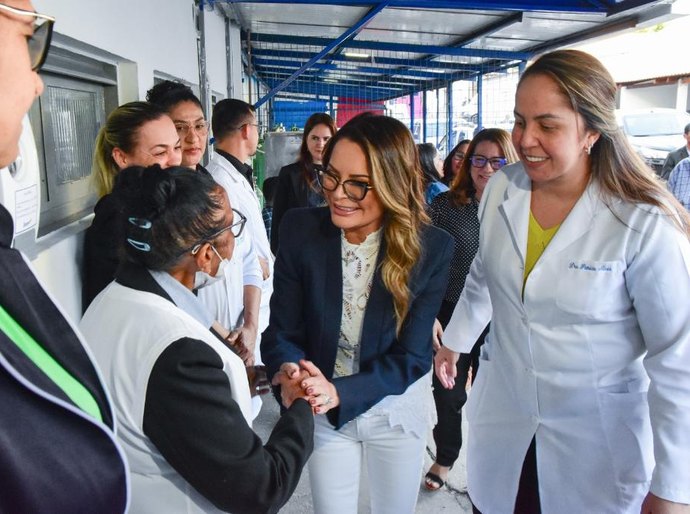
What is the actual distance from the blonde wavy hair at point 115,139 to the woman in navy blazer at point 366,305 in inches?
34.1

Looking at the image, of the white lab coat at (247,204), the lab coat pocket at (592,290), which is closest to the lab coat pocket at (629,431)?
the lab coat pocket at (592,290)

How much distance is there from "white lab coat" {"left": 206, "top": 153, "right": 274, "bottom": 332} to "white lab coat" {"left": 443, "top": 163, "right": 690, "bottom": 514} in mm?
1559

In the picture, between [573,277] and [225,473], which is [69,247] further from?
[573,277]

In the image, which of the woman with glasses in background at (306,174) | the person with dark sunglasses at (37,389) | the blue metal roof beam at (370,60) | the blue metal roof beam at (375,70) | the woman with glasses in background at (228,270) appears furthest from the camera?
the blue metal roof beam at (375,70)

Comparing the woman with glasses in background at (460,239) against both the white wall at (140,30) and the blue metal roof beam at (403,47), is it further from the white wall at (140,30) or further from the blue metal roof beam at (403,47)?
the blue metal roof beam at (403,47)

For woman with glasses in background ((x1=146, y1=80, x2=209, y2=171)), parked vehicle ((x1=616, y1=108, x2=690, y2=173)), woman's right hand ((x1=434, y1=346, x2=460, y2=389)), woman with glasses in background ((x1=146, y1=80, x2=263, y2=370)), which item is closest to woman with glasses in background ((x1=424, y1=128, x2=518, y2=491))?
woman's right hand ((x1=434, y1=346, x2=460, y2=389))

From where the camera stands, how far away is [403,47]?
7.36 m

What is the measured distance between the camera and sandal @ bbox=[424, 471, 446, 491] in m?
2.89

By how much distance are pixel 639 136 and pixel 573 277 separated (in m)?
13.4

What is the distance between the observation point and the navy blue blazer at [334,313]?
1662mm

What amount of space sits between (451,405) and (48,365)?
7.69ft

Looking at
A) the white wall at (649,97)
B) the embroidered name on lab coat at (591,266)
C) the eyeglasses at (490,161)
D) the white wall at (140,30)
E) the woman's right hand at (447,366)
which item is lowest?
the woman's right hand at (447,366)

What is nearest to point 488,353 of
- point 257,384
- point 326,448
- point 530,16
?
point 326,448

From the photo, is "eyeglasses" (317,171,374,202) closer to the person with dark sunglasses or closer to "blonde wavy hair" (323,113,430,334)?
"blonde wavy hair" (323,113,430,334)
